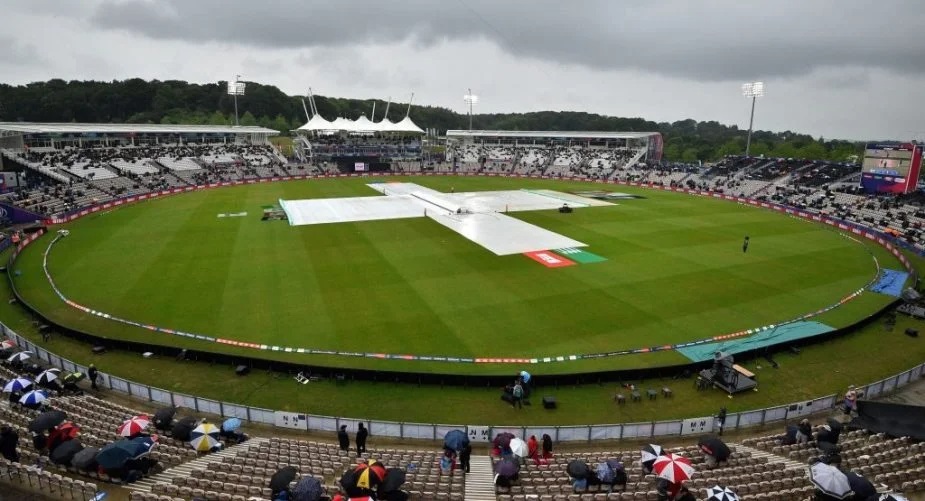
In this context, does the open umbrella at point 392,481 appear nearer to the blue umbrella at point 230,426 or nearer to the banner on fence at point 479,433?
the banner on fence at point 479,433

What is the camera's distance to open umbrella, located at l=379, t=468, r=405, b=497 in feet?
40.4

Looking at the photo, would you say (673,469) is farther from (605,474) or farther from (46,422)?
(46,422)

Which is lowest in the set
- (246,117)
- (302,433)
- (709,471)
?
(302,433)

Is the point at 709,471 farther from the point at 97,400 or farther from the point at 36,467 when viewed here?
the point at 97,400

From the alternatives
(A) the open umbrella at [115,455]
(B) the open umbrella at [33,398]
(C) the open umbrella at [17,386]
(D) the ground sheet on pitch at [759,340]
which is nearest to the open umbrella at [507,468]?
(A) the open umbrella at [115,455]

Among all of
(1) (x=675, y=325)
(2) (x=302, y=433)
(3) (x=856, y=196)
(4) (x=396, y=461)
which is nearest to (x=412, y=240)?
(1) (x=675, y=325)

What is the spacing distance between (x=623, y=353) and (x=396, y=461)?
1350cm

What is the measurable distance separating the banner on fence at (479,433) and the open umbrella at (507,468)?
11.4 ft

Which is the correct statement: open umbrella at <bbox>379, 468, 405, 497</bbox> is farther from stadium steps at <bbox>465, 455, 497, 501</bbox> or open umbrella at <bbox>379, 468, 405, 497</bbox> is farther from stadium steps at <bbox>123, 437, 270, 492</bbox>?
stadium steps at <bbox>123, 437, 270, 492</bbox>

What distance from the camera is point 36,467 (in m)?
13.3

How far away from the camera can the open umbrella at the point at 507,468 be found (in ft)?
45.7

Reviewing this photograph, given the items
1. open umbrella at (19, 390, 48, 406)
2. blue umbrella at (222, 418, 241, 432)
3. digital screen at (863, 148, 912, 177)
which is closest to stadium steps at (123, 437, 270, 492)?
blue umbrella at (222, 418, 241, 432)

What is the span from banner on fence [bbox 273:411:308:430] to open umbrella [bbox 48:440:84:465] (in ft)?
19.8

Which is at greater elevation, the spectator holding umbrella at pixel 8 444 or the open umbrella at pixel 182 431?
the spectator holding umbrella at pixel 8 444
